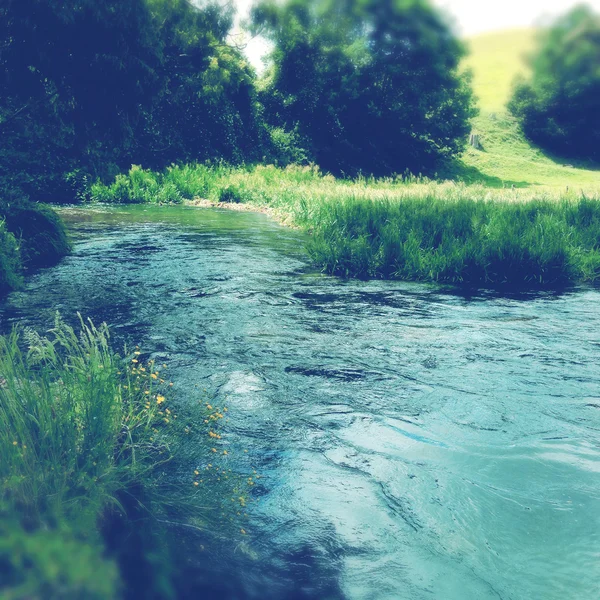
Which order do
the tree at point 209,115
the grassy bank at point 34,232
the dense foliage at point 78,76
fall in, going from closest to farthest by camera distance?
the dense foliage at point 78,76 → the grassy bank at point 34,232 → the tree at point 209,115

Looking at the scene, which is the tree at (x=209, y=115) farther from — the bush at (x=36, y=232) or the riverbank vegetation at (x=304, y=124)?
the bush at (x=36, y=232)

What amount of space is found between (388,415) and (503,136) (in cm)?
5045

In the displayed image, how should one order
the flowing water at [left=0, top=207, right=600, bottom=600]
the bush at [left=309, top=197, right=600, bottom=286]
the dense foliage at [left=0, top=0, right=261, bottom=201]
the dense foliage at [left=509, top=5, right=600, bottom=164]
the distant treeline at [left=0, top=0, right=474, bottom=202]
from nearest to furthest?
the flowing water at [left=0, top=207, right=600, bottom=600], the dense foliage at [left=0, top=0, right=261, bottom=201], the bush at [left=309, top=197, right=600, bottom=286], the distant treeline at [left=0, top=0, right=474, bottom=202], the dense foliage at [left=509, top=5, right=600, bottom=164]

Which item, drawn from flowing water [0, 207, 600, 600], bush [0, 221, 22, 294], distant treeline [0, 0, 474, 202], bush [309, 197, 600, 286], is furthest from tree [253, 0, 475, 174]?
flowing water [0, 207, 600, 600]

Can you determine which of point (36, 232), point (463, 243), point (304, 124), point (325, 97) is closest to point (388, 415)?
point (463, 243)

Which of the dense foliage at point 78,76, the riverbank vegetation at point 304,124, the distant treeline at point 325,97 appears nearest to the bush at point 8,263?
the riverbank vegetation at point 304,124

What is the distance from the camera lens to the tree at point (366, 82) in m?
36.8

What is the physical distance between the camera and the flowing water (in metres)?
3.61

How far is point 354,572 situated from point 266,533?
55 centimetres

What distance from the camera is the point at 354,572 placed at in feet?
11.5

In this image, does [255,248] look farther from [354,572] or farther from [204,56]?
[204,56]

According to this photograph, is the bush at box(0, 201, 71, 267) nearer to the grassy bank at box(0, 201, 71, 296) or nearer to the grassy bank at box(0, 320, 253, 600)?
the grassy bank at box(0, 201, 71, 296)

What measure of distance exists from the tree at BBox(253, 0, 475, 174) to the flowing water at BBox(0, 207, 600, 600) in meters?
29.3

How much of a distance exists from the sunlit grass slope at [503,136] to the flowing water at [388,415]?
107 feet
